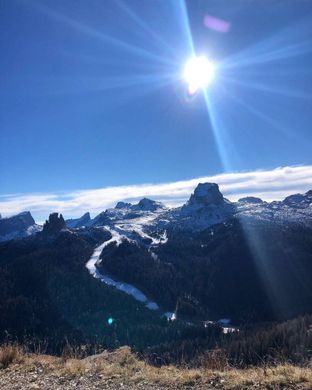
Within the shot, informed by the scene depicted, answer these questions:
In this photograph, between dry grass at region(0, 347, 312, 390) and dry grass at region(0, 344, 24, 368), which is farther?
dry grass at region(0, 344, 24, 368)

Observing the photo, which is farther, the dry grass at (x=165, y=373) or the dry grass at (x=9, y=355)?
the dry grass at (x=9, y=355)

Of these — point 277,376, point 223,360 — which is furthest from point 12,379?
point 277,376

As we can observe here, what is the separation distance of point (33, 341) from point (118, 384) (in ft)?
23.1

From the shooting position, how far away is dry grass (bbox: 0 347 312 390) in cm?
1159

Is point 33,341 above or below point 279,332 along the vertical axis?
above

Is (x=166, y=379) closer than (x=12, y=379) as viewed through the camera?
Yes

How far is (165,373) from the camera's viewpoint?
551 inches

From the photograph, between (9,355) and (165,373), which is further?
(9,355)

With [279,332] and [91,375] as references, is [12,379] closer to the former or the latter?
[91,375]

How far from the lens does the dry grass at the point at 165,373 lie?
11586 mm

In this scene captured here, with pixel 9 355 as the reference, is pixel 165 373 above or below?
below

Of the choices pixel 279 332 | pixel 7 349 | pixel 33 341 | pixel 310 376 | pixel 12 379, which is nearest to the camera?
pixel 310 376

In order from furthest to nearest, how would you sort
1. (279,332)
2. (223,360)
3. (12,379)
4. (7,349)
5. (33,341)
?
(279,332) < (33,341) < (7,349) < (223,360) < (12,379)

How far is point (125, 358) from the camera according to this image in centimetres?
1636
